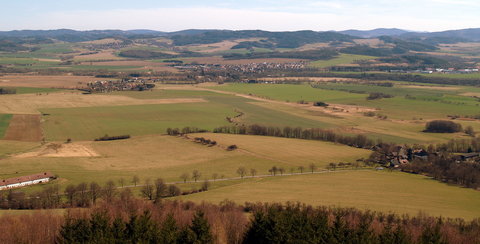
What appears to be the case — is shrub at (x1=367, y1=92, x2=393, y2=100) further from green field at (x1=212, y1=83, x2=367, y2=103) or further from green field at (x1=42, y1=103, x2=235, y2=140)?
green field at (x1=42, y1=103, x2=235, y2=140)

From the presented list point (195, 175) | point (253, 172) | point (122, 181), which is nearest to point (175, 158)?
point (195, 175)

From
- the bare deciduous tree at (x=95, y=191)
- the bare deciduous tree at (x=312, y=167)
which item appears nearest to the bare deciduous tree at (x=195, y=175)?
the bare deciduous tree at (x=95, y=191)

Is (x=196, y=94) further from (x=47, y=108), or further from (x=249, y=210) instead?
(x=249, y=210)

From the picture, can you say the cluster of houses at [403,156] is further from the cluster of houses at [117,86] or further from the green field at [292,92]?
the cluster of houses at [117,86]

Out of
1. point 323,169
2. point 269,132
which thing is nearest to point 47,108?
point 269,132

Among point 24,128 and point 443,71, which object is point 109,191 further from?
point 443,71

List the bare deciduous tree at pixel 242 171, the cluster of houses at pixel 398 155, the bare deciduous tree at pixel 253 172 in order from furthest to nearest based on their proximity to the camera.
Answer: the cluster of houses at pixel 398 155, the bare deciduous tree at pixel 253 172, the bare deciduous tree at pixel 242 171
